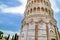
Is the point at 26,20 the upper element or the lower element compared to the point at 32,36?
upper

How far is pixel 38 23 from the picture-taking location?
3073 cm

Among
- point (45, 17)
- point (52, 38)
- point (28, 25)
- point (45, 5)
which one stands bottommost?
point (52, 38)

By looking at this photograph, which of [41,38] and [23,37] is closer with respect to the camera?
[41,38]

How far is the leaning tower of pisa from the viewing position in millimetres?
29375

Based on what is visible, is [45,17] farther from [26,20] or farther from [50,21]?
[26,20]

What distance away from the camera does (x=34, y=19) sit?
1244 inches

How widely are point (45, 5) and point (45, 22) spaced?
5936mm

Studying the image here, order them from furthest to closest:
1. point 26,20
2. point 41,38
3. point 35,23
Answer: point 26,20 → point 35,23 → point 41,38

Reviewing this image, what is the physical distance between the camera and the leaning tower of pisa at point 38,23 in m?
29.4

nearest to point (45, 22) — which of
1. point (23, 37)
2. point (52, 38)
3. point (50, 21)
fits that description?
point (50, 21)

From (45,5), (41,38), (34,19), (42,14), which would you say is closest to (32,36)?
(41,38)

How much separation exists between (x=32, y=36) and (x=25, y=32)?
2440 mm

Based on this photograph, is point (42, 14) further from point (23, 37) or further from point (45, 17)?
point (23, 37)

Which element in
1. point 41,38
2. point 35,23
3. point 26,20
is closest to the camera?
point 41,38
